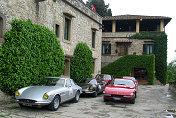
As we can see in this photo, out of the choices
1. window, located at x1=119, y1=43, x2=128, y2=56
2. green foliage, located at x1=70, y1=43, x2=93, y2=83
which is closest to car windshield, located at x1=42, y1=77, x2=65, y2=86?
green foliage, located at x1=70, y1=43, x2=93, y2=83

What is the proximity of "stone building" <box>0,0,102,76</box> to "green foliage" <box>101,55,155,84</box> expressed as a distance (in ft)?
17.7

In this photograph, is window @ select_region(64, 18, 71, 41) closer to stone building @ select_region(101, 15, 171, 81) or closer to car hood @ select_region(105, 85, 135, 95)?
car hood @ select_region(105, 85, 135, 95)

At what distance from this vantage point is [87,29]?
1922 cm

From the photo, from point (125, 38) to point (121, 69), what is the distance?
6.26 metres

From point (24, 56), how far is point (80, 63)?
7.87 m

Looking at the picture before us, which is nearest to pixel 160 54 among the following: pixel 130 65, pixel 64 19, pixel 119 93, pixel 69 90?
pixel 130 65

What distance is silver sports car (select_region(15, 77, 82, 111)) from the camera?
23.4 feet

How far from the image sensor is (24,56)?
966 cm

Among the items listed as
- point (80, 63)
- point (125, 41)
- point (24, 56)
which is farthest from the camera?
point (125, 41)

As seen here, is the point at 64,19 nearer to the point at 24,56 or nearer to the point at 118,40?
the point at 24,56

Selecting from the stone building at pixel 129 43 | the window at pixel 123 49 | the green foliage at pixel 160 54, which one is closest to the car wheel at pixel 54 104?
the stone building at pixel 129 43

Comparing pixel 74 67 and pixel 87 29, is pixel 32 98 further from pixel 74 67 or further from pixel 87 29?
pixel 87 29

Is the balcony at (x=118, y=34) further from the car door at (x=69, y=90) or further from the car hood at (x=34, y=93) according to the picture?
the car hood at (x=34, y=93)

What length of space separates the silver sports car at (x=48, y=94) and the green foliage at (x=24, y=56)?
48.0 inches
